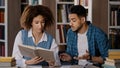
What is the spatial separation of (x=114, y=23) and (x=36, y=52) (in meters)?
2.50

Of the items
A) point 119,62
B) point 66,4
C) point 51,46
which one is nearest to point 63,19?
point 66,4

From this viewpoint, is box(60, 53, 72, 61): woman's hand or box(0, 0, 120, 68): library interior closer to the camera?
box(60, 53, 72, 61): woman's hand

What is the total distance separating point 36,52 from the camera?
2.90 metres

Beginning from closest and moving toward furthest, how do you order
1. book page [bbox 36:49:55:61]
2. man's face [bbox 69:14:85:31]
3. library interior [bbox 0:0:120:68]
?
book page [bbox 36:49:55:61]
man's face [bbox 69:14:85:31]
library interior [bbox 0:0:120:68]

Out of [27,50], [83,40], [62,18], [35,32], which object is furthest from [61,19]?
[27,50]

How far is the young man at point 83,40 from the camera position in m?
3.49

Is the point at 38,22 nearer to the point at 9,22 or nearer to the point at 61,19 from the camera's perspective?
the point at 61,19

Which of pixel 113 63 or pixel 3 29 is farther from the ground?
pixel 3 29

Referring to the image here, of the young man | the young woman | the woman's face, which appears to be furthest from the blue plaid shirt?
the woman's face

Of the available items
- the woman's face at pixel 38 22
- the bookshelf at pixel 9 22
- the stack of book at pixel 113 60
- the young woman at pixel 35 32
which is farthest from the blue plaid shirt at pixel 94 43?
the bookshelf at pixel 9 22

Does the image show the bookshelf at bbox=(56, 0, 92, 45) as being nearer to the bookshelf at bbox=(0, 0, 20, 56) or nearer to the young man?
the bookshelf at bbox=(0, 0, 20, 56)

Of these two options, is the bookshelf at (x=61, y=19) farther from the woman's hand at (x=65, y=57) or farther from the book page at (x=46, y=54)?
the book page at (x=46, y=54)

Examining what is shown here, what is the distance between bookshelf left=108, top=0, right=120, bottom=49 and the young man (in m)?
1.49

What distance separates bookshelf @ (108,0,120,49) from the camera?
5.04 meters
